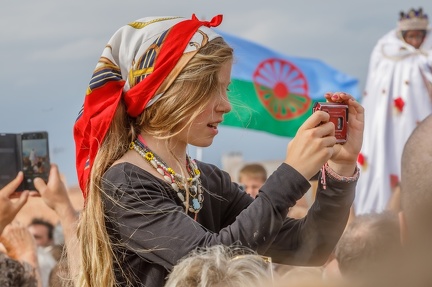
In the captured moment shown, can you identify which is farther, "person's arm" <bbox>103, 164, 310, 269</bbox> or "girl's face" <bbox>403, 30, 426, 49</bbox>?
"girl's face" <bbox>403, 30, 426, 49</bbox>

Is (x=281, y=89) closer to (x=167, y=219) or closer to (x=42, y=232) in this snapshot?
(x=42, y=232)

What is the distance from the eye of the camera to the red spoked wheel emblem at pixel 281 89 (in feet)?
33.6

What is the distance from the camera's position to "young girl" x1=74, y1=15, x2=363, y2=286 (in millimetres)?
1843

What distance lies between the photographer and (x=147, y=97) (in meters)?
2.00

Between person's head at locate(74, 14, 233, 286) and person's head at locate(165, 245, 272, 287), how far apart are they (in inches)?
14.5

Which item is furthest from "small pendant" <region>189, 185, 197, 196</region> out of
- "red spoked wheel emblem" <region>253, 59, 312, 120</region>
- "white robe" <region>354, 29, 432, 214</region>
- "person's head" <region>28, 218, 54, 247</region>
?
"red spoked wheel emblem" <region>253, 59, 312, 120</region>

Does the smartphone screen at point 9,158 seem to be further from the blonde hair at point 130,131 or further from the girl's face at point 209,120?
the girl's face at point 209,120

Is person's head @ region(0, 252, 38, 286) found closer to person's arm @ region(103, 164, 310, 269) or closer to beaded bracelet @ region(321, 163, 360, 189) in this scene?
person's arm @ region(103, 164, 310, 269)

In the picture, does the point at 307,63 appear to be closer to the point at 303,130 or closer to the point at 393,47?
the point at 393,47

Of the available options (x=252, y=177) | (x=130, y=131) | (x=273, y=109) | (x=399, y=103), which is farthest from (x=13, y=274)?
(x=273, y=109)

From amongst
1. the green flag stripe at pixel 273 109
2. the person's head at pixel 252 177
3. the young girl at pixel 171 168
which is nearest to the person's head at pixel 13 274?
the young girl at pixel 171 168

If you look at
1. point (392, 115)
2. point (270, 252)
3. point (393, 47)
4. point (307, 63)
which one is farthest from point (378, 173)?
point (270, 252)

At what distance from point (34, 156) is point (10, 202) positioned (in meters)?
0.26

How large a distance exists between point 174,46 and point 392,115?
647cm
